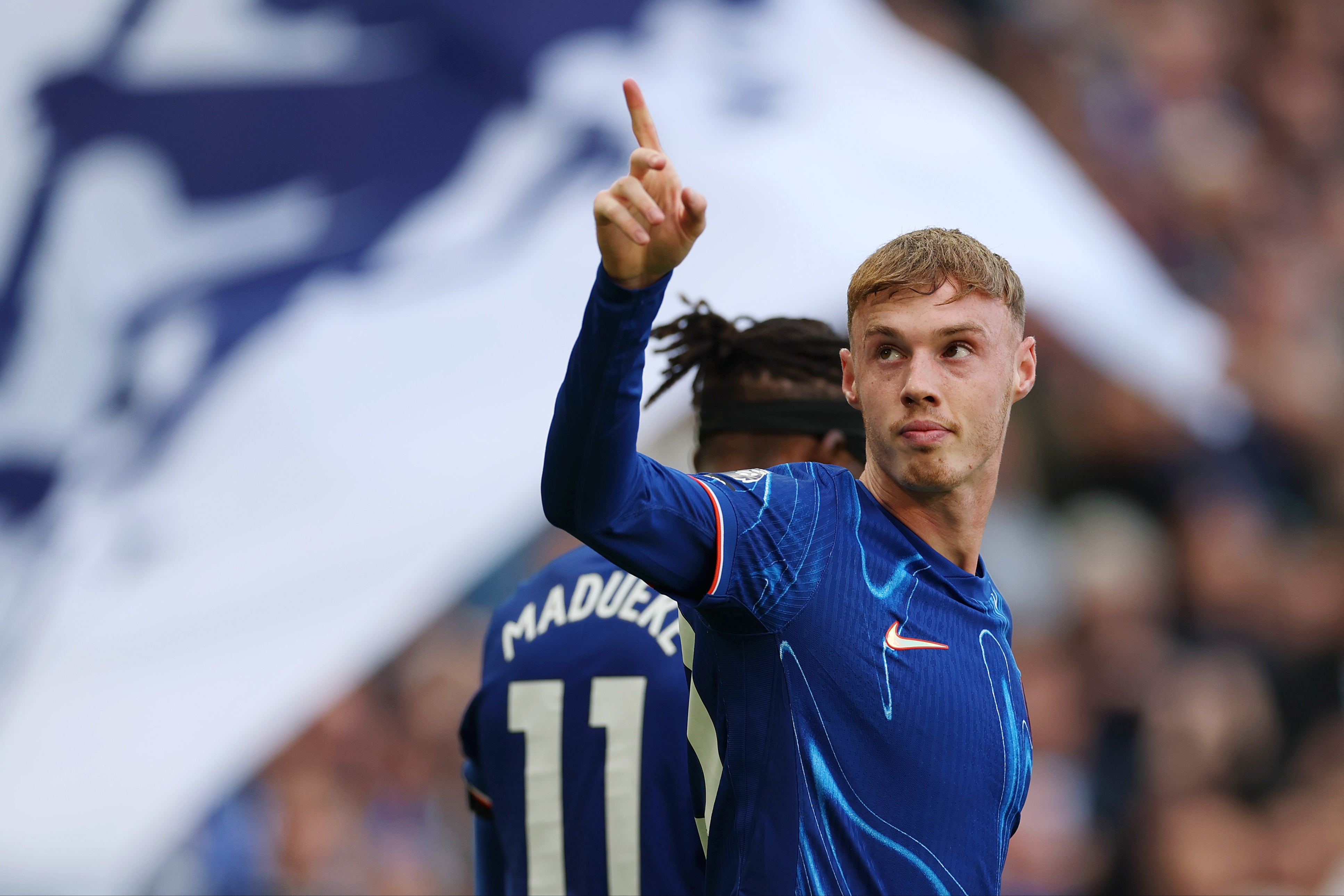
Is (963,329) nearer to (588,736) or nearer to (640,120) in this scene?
(640,120)

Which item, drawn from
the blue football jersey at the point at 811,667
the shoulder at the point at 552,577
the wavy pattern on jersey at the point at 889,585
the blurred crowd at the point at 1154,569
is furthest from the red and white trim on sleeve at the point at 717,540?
the blurred crowd at the point at 1154,569

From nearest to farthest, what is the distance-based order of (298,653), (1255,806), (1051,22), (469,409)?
1. (298,653)
2. (469,409)
3. (1255,806)
4. (1051,22)

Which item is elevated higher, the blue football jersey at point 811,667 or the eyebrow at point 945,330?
the eyebrow at point 945,330

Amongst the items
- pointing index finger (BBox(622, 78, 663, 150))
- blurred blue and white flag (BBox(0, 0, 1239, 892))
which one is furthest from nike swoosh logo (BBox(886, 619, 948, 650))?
blurred blue and white flag (BBox(0, 0, 1239, 892))

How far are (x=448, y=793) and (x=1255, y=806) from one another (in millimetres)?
3207

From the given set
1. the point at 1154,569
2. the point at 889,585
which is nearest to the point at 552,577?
the point at 889,585

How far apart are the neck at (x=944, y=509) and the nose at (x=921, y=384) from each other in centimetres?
12

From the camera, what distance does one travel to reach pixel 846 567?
159 cm

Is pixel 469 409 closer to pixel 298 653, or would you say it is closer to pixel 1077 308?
pixel 298 653

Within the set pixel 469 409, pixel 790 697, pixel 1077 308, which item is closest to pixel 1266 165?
pixel 1077 308

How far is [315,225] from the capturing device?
4676 millimetres

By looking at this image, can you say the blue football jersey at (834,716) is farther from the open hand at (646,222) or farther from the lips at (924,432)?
the open hand at (646,222)

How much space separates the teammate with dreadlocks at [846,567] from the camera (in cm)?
138

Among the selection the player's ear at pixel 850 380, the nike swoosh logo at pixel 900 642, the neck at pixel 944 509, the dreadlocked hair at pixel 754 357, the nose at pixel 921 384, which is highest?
the dreadlocked hair at pixel 754 357
